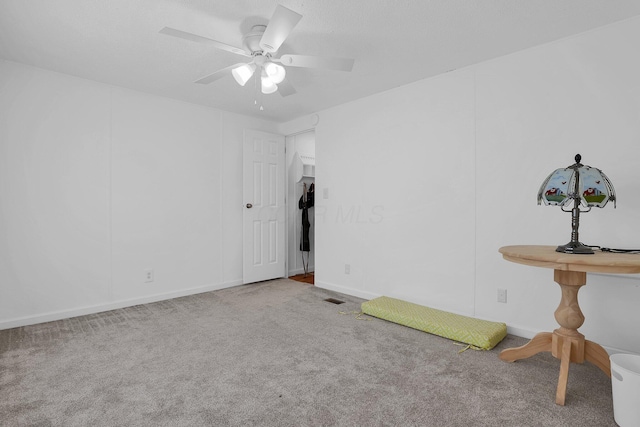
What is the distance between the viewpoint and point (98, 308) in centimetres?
319

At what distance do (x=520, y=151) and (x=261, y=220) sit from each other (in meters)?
3.15

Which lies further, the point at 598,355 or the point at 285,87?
the point at 285,87

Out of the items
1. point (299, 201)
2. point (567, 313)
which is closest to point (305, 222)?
point (299, 201)

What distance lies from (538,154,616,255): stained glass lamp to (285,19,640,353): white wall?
0.53 m

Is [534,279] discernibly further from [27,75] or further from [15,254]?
[27,75]

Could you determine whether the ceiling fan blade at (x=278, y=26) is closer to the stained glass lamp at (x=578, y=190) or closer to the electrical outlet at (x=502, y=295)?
the stained glass lamp at (x=578, y=190)

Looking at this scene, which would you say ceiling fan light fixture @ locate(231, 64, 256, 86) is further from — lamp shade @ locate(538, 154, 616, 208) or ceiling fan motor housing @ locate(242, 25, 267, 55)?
lamp shade @ locate(538, 154, 616, 208)

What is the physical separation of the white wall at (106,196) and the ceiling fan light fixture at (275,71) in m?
1.99

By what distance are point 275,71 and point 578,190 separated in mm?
2050

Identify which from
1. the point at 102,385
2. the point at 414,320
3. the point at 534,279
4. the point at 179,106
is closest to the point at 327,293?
the point at 414,320

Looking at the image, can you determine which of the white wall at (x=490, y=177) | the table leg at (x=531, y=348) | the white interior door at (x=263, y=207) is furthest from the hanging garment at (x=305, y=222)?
the table leg at (x=531, y=348)

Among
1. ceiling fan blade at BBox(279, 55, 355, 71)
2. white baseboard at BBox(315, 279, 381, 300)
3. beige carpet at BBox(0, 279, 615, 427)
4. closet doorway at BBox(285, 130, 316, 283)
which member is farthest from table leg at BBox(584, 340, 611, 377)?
closet doorway at BBox(285, 130, 316, 283)

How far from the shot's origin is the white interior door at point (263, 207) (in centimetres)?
431

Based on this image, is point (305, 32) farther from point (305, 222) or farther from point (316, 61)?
point (305, 222)
